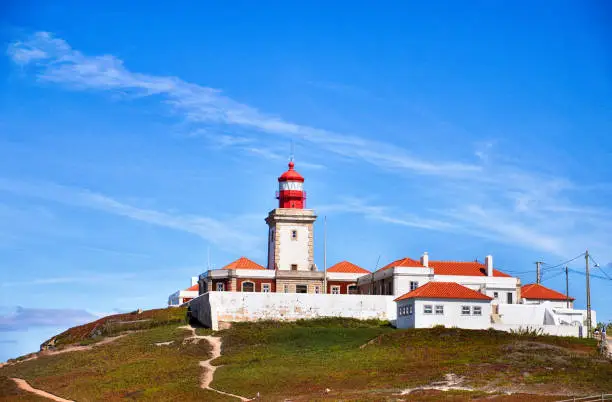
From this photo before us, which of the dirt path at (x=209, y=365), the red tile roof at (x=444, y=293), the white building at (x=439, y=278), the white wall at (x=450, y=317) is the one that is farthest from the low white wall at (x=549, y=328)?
the dirt path at (x=209, y=365)

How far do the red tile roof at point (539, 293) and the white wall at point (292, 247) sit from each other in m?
22.1

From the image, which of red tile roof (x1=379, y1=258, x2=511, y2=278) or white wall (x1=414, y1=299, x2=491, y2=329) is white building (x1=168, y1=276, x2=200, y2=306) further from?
white wall (x1=414, y1=299, x2=491, y2=329)

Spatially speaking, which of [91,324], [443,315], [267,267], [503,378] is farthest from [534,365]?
[91,324]

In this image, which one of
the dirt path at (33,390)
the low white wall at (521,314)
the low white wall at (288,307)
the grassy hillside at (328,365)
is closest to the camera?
the grassy hillside at (328,365)

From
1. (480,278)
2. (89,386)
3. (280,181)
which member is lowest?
(89,386)

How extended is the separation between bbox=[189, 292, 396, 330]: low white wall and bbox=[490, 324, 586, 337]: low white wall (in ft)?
33.3

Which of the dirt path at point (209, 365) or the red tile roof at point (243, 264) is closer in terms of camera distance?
the dirt path at point (209, 365)

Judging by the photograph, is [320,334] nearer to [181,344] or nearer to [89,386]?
A: [181,344]

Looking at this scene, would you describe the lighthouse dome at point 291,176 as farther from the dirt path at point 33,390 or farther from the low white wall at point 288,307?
the dirt path at point 33,390

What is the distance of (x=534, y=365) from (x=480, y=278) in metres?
32.0

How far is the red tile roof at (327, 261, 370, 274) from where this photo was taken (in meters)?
94.9

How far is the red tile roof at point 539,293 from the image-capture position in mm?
96375

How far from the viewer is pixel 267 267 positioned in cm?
9625

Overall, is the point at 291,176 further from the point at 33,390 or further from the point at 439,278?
the point at 33,390
